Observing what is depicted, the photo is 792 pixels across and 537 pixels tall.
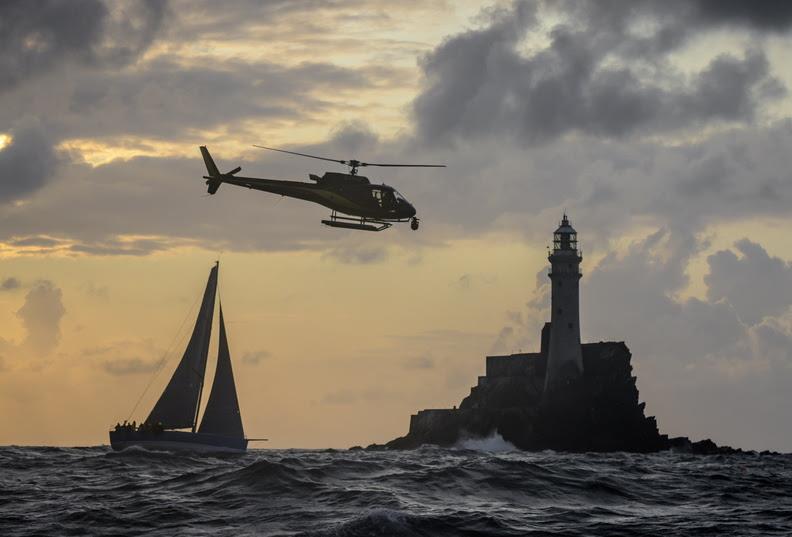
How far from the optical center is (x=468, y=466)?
5544 centimetres

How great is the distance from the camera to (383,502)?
1639 inches

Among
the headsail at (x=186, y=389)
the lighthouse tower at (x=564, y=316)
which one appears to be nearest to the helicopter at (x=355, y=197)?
Answer: the headsail at (x=186, y=389)

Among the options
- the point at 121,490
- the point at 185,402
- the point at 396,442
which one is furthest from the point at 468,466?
the point at 396,442

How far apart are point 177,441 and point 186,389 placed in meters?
3.94

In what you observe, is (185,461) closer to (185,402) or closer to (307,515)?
(185,402)

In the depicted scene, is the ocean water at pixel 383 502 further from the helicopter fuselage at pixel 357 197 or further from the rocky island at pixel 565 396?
the rocky island at pixel 565 396

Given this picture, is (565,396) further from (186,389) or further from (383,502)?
(383,502)

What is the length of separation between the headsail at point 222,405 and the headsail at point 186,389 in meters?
1.06

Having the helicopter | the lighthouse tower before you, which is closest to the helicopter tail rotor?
the helicopter

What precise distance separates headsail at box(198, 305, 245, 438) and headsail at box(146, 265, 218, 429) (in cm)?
106

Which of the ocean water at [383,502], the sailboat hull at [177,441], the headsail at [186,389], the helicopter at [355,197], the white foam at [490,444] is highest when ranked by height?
the helicopter at [355,197]

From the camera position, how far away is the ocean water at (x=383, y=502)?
1473 inches

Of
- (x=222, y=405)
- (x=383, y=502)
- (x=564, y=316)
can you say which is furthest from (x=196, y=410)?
(x=564, y=316)

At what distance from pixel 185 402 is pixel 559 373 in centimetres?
5363
